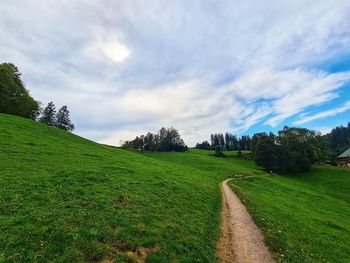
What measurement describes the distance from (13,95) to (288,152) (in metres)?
91.3

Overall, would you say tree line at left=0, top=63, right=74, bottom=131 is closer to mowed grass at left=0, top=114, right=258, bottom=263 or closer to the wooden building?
mowed grass at left=0, top=114, right=258, bottom=263

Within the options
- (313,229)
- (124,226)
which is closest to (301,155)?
(313,229)

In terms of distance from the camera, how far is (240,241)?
59.8 feet

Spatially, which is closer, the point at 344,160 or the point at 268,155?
the point at 268,155

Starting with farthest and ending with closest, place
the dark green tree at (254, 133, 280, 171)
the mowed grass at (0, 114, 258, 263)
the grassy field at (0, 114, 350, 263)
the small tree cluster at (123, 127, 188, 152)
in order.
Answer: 1. the small tree cluster at (123, 127, 188, 152)
2. the dark green tree at (254, 133, 280, 171)
3. the grassy field at (0, 114, 350, 263)
4. the mowed grass at (0, 114, 258, 263)

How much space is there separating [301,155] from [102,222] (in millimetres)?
102988

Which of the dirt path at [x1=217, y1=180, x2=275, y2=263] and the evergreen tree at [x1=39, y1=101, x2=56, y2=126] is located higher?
the evergreen tree at [x1=39, y1=101, x2=56, y2=126]

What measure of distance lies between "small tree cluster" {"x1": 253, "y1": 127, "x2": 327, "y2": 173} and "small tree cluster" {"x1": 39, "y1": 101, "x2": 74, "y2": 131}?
253ft

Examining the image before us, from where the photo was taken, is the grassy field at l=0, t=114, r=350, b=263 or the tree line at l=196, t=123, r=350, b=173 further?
the tree line at l=196, t=123, r=350, b=173

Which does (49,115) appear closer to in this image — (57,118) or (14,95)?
(57,118)

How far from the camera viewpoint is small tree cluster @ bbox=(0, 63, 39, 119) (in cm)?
7353

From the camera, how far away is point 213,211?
25.9 metres

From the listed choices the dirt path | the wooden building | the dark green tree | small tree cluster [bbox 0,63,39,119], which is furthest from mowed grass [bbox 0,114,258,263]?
the wooden building

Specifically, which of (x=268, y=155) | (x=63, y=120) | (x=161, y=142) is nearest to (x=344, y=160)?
(x=268, y=155)
